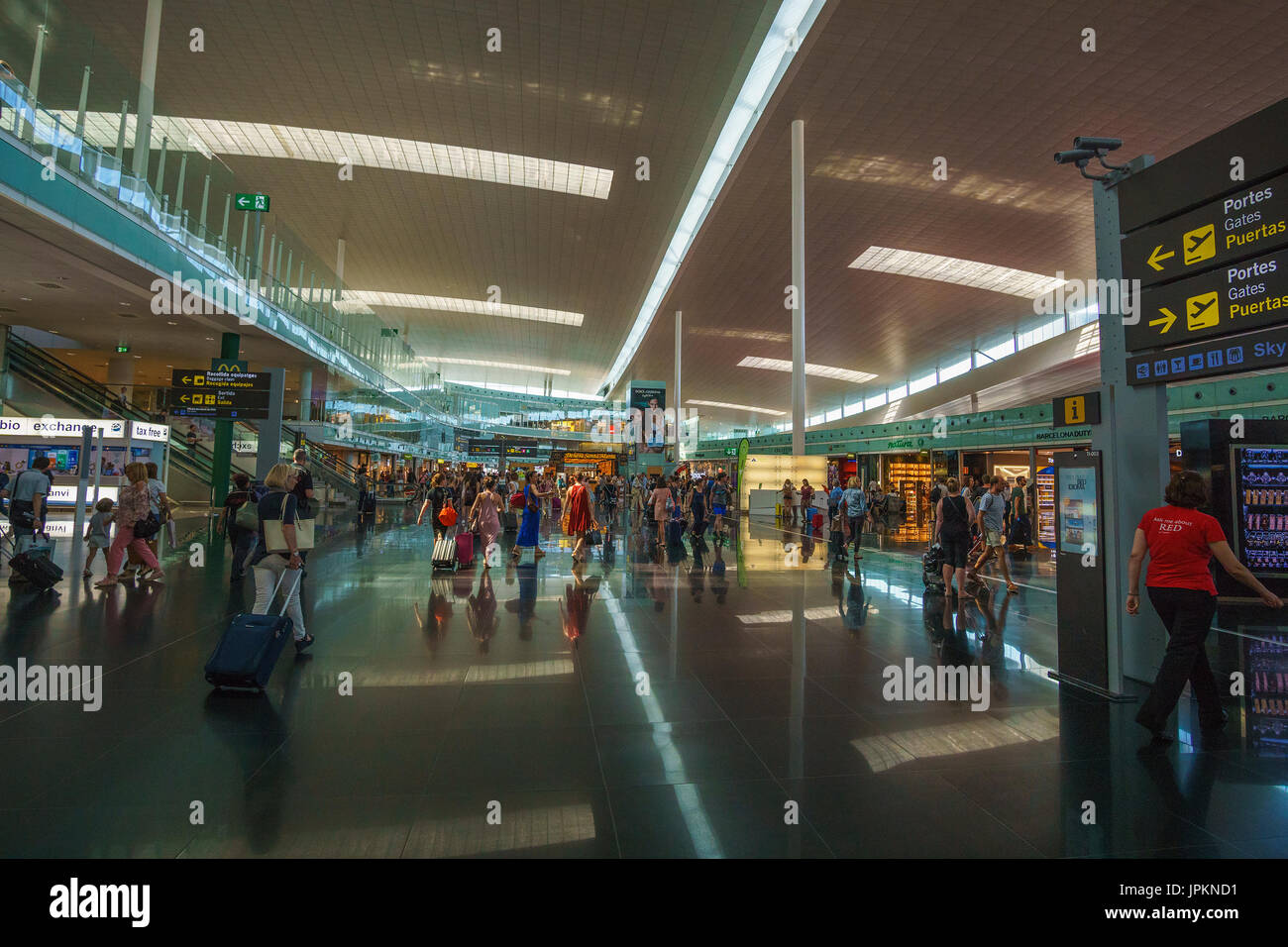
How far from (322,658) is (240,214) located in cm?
1820

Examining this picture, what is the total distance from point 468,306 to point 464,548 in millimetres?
31787

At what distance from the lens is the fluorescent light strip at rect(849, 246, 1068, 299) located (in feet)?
83.7

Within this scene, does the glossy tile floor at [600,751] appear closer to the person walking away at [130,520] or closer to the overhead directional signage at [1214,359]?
the person walking away at [130,520]

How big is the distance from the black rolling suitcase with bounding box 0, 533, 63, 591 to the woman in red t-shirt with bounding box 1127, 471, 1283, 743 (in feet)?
36.7

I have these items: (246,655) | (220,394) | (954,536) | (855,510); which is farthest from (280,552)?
(220,394)

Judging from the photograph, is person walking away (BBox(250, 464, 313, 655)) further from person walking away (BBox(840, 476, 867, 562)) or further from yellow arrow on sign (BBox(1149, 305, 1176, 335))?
person walking away (BBox(840, 476, 867, 562))

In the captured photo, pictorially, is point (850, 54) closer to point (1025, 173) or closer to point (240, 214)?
point (1025, 173)

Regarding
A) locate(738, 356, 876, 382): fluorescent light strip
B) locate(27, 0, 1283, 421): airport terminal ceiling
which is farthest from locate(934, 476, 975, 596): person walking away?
locate(738, 356, 876, 382): fluorescent light strip

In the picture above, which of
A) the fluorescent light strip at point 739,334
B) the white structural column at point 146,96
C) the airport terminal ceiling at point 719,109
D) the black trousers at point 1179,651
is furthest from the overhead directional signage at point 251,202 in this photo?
the fluorescent light strip at point 739,334

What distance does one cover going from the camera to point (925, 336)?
1367 inches

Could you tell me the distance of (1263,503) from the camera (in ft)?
30.4

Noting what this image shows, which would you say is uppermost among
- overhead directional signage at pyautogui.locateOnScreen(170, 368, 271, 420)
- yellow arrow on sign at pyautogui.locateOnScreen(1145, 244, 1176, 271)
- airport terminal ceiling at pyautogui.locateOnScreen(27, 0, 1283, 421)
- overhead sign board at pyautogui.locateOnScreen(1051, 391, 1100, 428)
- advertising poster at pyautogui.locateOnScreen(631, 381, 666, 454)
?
airport terminal ceiling at pyautogui.locateOnScreen(27, 0, 1283, 421)

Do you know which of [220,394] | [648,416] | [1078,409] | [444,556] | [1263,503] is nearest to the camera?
[1078,409]

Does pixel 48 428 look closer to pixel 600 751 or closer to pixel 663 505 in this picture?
pixel 663 505
